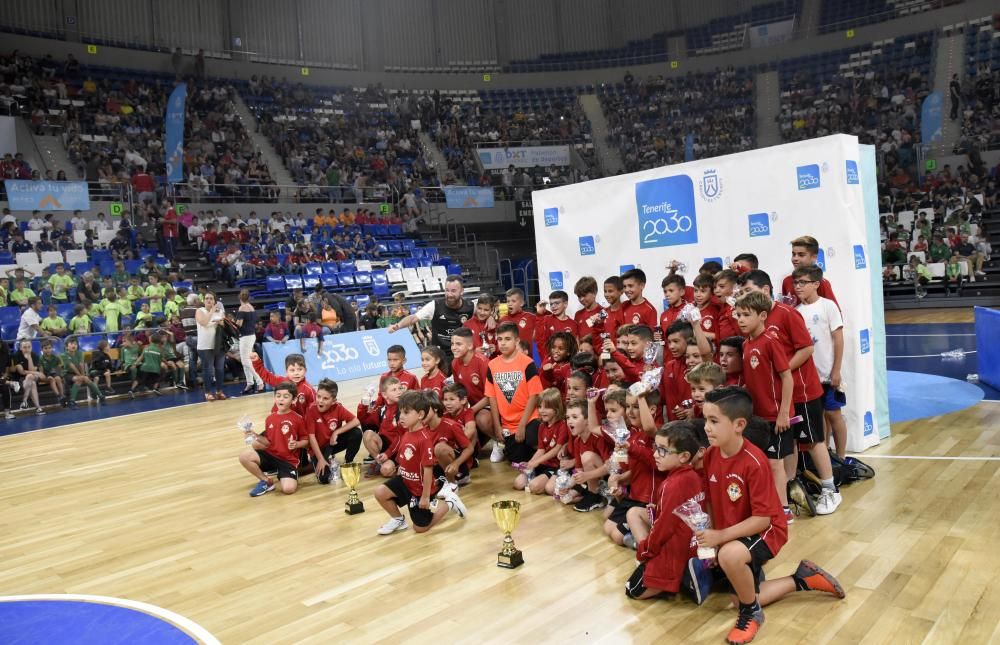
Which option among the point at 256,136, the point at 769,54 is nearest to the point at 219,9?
the point at 256,136

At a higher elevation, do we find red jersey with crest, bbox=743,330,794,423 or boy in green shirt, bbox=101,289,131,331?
boy in green shirt, bbox=101,289,131,331

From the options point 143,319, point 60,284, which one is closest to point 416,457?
point 143,319

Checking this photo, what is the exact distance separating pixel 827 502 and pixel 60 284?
581 inches

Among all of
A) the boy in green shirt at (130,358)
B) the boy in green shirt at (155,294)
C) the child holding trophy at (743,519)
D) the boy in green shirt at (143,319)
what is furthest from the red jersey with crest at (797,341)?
the boy in green shirt at (155,294)

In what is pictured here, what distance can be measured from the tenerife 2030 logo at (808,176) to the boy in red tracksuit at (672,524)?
3552 mm

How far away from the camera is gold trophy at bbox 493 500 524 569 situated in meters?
4.43

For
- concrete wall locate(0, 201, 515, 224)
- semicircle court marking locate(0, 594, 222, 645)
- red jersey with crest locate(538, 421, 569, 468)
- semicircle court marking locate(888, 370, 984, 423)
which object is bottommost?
semicircle court marking locate(0, 594, 222, 645)

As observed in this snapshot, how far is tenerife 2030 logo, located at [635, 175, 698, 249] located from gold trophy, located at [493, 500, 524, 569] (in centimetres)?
415

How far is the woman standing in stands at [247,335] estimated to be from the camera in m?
12.9

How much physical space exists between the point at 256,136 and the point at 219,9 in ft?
19.8

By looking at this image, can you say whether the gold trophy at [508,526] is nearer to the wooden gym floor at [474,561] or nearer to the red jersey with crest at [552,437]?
the wooden gym floor at [474,561]

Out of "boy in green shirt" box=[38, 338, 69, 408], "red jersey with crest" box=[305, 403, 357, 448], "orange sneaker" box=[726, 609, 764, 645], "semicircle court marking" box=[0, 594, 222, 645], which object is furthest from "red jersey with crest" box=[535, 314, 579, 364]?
"boy in green shirt" box=[38, 338, 69, 408]

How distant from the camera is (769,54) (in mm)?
30281

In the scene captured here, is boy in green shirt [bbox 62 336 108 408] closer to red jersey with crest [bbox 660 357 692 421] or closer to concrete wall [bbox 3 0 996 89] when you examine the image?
red jersey with crest [bbox 660 357 692 421]
